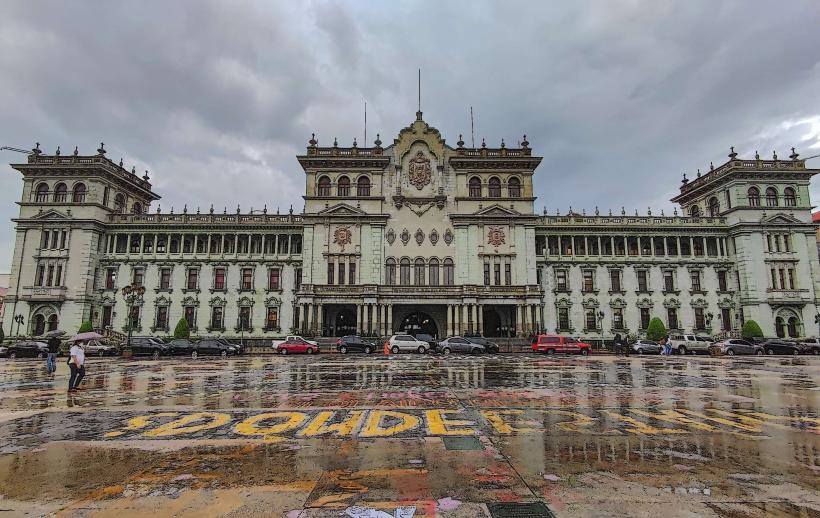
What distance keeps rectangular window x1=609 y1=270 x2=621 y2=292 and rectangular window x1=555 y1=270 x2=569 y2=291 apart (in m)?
4.76

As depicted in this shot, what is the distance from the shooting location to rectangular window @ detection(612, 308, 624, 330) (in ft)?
156

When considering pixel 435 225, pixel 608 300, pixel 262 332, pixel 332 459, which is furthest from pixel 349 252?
pixel 332 459

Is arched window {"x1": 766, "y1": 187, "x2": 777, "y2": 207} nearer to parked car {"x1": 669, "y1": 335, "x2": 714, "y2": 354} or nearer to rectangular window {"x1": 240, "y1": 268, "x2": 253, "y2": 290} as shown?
parked car {"x1": 669, "y1": 335, "x2": 714, "y2": 354}

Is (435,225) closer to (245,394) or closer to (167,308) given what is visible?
(167,308)

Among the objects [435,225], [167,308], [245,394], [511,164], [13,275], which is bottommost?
[245,394]

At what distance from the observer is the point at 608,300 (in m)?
48.0

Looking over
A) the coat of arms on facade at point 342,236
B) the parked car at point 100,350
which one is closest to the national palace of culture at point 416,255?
the coat of arms on facade at point 342,236

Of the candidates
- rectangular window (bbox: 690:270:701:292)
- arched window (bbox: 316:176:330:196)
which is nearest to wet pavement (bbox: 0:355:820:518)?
arched window (bbox: 316:176:330:196)

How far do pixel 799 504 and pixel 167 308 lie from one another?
52066mm

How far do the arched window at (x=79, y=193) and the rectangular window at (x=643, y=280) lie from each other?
193 feet

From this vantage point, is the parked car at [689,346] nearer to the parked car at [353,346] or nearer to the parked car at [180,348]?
the parked car at [353,346]

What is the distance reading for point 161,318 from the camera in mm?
47500

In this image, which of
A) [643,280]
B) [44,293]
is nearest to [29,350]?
[44,293]

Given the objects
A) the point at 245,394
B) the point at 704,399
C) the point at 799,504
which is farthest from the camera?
the point at 245,394
